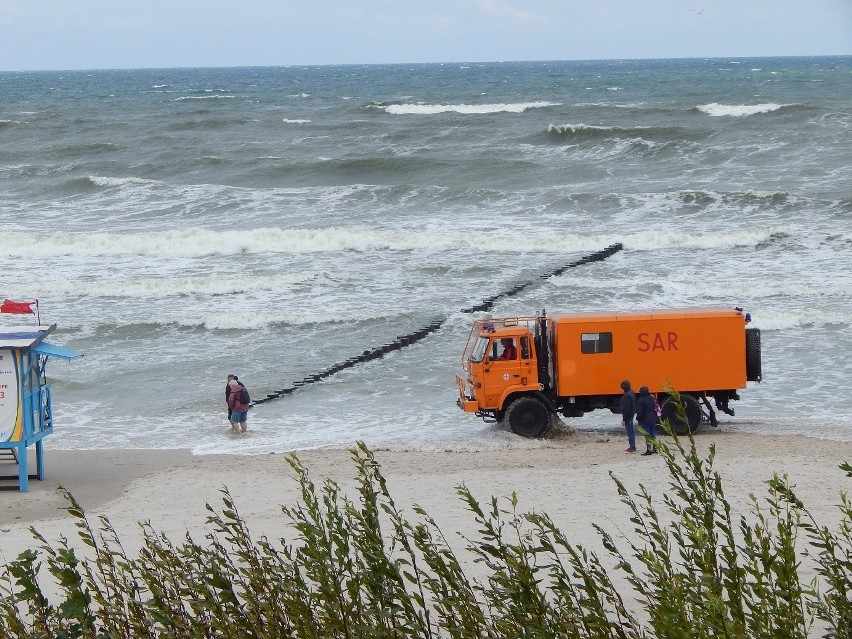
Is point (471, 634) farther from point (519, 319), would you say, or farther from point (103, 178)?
point (103, 178)

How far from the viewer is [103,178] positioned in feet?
162

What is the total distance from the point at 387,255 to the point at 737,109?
44.2m

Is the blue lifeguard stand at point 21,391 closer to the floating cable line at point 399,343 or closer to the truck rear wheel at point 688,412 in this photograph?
the floating cable line at point 399,343

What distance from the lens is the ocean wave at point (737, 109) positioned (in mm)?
66500

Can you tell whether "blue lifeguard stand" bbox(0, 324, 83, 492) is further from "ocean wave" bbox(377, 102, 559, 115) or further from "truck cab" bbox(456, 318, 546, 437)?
"ocean wave" bbox(377, 102, 559, 115)

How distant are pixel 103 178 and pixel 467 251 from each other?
22.6m

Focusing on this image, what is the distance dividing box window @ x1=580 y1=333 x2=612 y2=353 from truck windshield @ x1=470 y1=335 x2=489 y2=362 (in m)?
1.52

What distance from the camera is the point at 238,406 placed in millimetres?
18156

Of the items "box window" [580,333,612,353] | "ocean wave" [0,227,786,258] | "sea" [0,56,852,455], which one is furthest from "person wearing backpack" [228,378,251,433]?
"ocean wave" [0,227,786,258]

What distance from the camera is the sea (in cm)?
1997

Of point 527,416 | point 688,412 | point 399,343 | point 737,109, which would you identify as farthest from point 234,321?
point 737,109

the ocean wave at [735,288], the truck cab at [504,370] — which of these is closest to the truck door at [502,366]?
the truck cab at [504,370]

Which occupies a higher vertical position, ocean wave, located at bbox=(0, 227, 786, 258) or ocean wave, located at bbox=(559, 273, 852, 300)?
ocean wave, located at bbox=(0, 227, 786, 258)

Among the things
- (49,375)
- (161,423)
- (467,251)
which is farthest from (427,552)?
(467,251)
